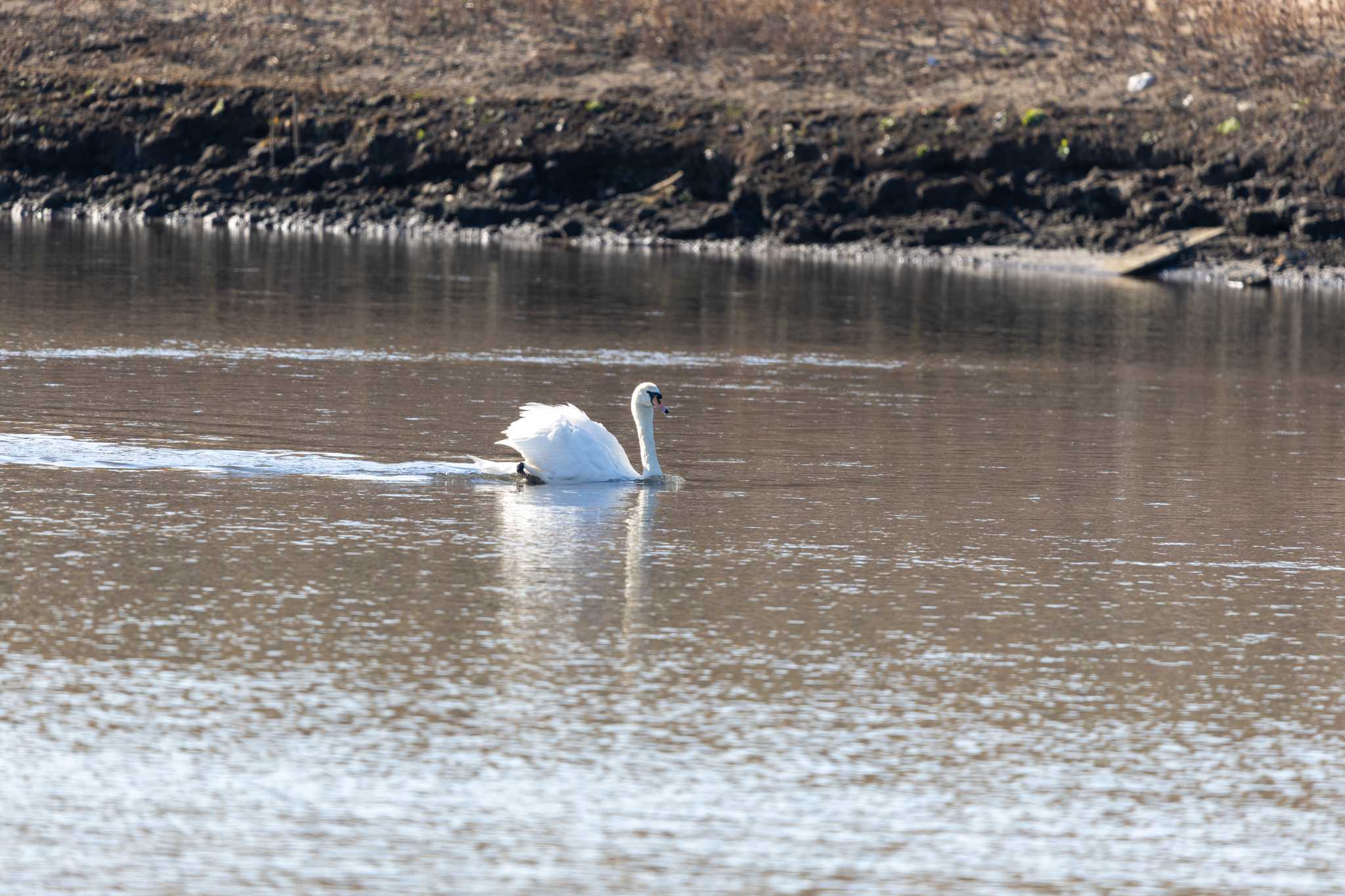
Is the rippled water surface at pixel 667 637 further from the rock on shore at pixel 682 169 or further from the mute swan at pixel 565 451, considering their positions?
the rock on shore at pixel 682 169

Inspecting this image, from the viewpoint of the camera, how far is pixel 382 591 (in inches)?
430

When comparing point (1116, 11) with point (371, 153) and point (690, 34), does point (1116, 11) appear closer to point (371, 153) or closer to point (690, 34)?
point (690, 34)

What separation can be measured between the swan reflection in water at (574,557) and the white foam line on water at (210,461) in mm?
734

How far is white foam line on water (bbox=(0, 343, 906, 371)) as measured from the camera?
822 inches

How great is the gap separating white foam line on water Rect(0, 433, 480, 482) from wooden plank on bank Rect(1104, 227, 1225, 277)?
26.9 metres

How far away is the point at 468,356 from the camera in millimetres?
22562

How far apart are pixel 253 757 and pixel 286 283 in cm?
2332

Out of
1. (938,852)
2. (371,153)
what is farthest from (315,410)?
(371,153)

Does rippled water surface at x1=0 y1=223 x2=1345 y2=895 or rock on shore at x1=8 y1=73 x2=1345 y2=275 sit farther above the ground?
rock on shore at x1=8 y1=73 x2=1345 y2=275

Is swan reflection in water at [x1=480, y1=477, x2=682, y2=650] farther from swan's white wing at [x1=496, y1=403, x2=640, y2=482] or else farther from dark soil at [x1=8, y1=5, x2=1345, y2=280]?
dark soil at [x1=8, y1=5, x2=1345, y2=280]

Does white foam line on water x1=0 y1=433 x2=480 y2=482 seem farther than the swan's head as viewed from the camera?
No

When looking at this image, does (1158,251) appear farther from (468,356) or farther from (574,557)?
(574,557)

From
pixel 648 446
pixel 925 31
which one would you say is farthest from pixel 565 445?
pixel 925 31

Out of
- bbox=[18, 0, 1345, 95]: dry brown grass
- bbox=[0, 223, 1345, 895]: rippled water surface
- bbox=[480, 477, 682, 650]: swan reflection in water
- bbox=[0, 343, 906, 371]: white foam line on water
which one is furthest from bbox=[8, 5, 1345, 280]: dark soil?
bbox=[480, 477, 682, 650]: swan reflection in water
